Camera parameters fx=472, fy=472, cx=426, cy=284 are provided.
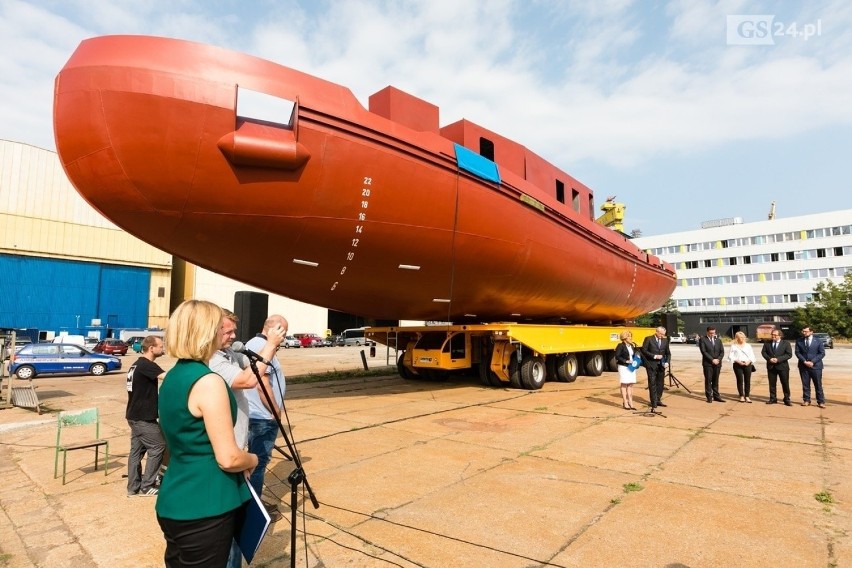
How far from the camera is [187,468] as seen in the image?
1.75 meters

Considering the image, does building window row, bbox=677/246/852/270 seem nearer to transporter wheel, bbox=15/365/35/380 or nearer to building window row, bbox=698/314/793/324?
building window row, bbox=698/314/793/324

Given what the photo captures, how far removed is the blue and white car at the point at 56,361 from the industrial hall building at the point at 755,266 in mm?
56875

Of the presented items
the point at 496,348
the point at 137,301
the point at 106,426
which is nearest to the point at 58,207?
the point at 137,301

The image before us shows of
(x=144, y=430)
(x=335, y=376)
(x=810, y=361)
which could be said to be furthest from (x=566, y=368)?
(x=144, y=430)

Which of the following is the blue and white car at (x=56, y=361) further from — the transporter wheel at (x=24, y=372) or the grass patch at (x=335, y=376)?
the grass patch at (x=335, y=376)

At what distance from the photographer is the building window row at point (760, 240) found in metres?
50.3

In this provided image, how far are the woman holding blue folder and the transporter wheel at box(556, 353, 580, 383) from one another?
1118 centimetres

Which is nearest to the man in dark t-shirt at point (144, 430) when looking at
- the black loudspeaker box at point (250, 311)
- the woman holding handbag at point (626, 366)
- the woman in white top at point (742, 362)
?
the black loudspeaker box at point (250, 311)

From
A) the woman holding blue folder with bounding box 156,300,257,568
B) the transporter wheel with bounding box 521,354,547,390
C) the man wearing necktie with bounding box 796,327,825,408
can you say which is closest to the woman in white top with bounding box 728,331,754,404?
the man wearing necktie with bounding box 796,327,825,408

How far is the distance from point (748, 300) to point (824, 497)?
6067cm

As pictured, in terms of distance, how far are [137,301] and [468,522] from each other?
4406 centimetres

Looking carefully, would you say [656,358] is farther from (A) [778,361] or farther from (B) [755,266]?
(B) [755,266]

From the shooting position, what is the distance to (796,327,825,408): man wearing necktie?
8.65 metres

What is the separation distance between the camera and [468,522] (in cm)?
359
